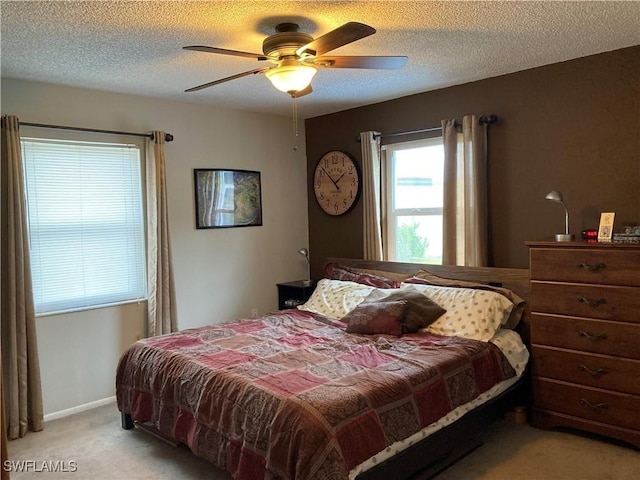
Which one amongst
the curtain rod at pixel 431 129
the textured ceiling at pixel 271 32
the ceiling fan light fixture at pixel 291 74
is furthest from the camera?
the curtain rod at pixel 431 129

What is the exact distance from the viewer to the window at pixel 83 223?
11.6 feet

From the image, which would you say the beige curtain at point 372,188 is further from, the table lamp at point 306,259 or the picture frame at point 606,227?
the picture frame at point 606,227

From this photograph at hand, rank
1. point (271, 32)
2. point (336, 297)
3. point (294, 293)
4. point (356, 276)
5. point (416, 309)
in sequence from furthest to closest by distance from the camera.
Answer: point (294, 293), point (356, 276), point (336, 297), point (416, 309), point (271, 32)

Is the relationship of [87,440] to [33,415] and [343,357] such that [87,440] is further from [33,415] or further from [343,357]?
[343,357]

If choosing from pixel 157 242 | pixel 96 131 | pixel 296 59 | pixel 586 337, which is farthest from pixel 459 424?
pixel 96 131

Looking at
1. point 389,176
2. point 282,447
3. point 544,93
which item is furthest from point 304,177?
point 282,447

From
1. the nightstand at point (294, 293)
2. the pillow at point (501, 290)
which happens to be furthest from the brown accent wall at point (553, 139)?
the nightstand at point (294, 293)

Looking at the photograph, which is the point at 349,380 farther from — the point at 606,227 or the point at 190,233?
the point at 190,233

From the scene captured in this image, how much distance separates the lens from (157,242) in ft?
13.1

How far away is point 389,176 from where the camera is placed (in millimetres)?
4469

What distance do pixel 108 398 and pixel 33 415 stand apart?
0.61 meters

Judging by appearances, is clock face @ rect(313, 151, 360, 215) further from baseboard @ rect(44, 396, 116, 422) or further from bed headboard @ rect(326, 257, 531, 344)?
baseboard @ rect(44, 396, 116, 422)

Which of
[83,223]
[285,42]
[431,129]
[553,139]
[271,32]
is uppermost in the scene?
[271,32]

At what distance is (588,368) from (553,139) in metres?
1.54
